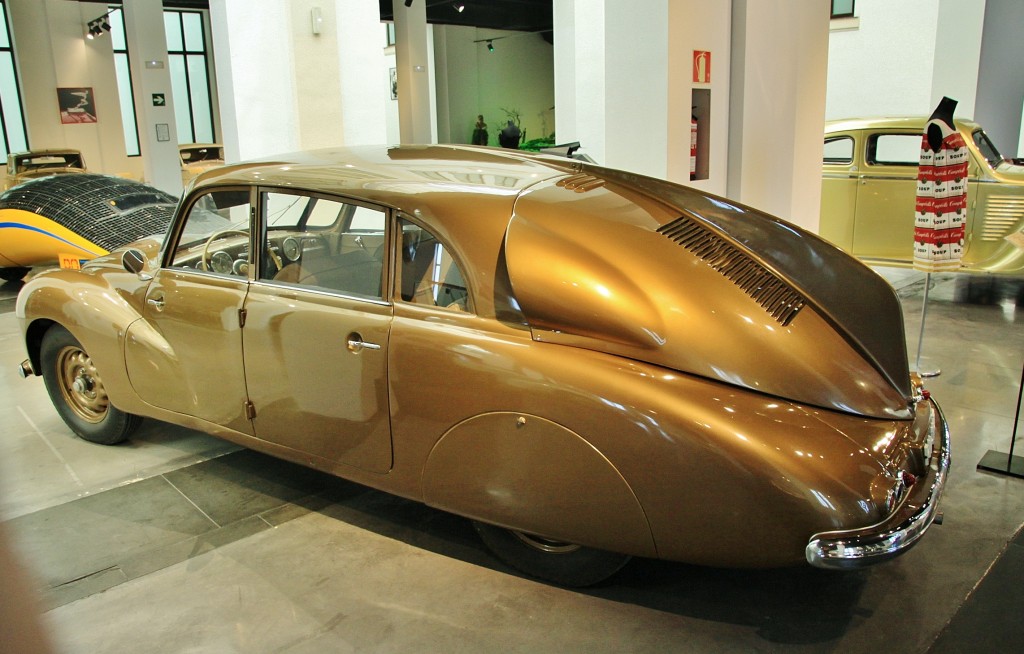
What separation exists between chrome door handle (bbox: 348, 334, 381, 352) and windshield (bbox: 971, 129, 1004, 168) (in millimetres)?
6607

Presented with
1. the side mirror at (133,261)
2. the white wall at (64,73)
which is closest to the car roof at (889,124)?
the side mirror at (133,261)

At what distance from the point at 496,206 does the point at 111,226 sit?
6218 millimetres

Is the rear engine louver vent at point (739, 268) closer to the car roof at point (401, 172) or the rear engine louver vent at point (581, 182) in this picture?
the rear engine louver vent at point (581, 182)

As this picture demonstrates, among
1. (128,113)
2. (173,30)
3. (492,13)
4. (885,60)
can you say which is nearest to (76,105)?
(128,113)

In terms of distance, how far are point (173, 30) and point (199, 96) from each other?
1970 mm

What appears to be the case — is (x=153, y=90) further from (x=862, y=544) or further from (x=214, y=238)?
(x=862, y=544)

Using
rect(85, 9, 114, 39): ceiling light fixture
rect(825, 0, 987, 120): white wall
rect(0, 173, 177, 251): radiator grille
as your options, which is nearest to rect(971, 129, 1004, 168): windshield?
rect(825, 0, 987, 120): white wall

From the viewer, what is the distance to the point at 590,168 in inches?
131

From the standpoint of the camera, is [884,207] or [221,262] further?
[884,207]

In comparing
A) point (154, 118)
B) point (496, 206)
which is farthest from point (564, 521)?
point (154, 118)

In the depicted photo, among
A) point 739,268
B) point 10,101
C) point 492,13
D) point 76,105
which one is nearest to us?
point 739,268

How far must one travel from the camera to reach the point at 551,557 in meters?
2.90

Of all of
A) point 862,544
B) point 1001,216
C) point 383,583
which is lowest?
point 383,583

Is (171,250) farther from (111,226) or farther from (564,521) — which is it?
(111,226)
